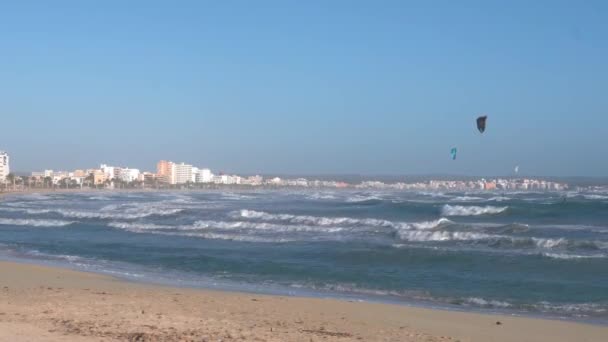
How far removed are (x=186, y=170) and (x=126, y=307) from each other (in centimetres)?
17804

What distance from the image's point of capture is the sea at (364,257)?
1302cm

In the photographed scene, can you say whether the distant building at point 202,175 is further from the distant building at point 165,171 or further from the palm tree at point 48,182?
the palm tree at point 48,182

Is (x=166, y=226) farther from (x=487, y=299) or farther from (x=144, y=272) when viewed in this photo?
(x=487, y=299)

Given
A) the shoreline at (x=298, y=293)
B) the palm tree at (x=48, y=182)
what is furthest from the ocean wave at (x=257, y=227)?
the palm tree at (x=48, y=182)

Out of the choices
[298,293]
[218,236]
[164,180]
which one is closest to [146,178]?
[164,180]

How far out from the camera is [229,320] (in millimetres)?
9172

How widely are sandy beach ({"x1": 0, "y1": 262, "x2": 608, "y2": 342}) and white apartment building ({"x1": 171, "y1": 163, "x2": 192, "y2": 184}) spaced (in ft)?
548

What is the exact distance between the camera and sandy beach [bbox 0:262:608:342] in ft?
26.1

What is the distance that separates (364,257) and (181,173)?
168689 millimetres

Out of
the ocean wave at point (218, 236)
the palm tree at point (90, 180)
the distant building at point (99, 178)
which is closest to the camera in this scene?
the ocean wave at point (218, 236)

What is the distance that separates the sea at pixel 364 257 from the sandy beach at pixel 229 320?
1307mm

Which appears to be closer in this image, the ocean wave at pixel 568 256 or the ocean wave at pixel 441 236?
the ocean wave at pixel 568 256

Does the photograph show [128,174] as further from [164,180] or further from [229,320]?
[229,320]

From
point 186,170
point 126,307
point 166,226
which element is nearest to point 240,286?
point 126,307
